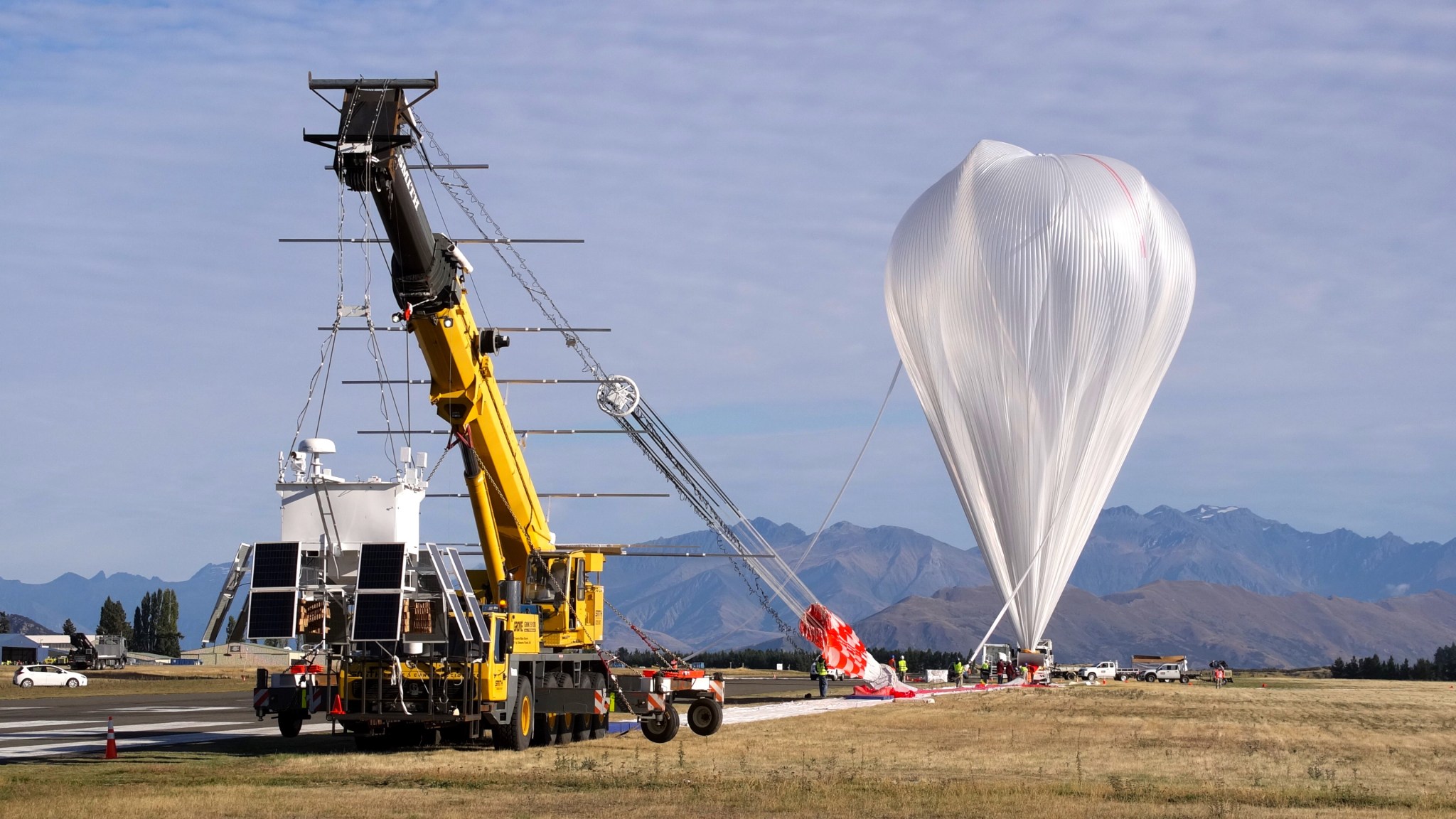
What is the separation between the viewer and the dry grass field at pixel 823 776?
18.5m

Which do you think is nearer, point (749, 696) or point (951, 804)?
point (951, 804)

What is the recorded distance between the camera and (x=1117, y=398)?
179 ft

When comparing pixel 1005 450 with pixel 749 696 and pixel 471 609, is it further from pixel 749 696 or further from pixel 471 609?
pixel 471 609

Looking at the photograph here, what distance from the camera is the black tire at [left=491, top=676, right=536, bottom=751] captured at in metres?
25.9

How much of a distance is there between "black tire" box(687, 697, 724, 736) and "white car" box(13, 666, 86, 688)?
152 feet

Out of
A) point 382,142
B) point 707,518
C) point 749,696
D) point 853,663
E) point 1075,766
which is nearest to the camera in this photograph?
point 382,142

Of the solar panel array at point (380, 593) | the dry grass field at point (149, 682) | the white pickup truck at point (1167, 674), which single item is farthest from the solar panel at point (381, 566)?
the white pickup truck at point (1167, 674)

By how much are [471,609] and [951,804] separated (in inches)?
361

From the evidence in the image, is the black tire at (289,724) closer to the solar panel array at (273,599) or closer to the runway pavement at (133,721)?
the runway pavement at (133,721)

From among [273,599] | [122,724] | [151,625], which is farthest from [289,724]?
[151,625]

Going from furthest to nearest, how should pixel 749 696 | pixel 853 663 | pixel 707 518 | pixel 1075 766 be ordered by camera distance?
1. pixel 749 696
2. pixel 853 663
3. pixel 707 518
4. pixel 1075 766

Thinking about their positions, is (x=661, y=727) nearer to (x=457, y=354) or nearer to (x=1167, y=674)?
(x=457, y=354)

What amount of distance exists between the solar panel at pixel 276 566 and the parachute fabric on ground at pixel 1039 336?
3350cm

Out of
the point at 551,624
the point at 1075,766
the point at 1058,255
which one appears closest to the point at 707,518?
the point at 551,624
